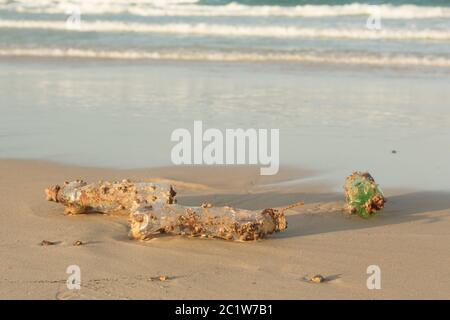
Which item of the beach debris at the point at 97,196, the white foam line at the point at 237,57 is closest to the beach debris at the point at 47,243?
the beach debris at the point at 97,196

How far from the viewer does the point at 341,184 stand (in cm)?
623

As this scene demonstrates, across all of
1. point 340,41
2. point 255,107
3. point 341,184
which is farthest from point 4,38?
point 341,184

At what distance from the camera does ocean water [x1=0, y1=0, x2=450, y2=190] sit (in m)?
7.32

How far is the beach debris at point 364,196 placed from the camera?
5238 millimetres

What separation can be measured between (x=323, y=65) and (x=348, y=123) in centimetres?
541

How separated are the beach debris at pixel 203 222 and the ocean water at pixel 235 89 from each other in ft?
5.52

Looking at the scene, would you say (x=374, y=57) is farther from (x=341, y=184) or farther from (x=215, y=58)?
(x=341, y=184)

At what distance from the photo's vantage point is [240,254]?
4461mm

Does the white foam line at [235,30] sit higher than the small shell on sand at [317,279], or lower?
higher

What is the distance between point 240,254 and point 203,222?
331 millimetres
